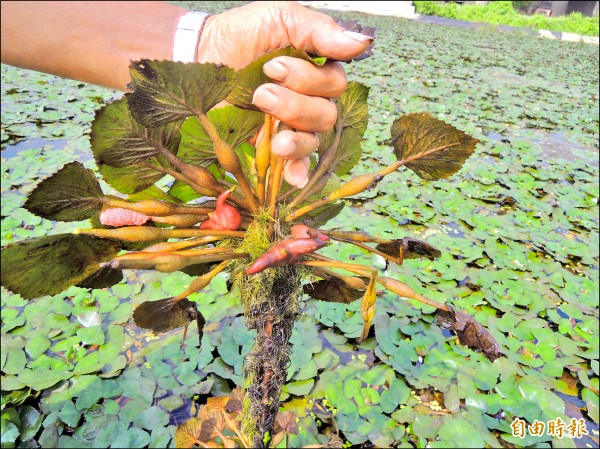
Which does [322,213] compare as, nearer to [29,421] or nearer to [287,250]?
[287,250]

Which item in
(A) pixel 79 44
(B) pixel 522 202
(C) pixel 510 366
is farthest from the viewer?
(B) pixel 522 202

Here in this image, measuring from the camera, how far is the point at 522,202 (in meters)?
2.51

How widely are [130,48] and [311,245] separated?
55 centimetres

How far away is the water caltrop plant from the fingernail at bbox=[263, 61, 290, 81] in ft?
0.03

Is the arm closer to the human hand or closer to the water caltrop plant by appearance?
the human hand

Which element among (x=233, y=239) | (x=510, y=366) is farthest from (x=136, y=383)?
(x=510, y=366)

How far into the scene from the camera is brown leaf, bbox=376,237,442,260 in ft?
2.00

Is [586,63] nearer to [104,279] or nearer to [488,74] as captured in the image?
[488,74]

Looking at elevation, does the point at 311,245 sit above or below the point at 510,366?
Result: above

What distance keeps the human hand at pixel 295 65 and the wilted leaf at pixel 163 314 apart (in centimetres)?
25

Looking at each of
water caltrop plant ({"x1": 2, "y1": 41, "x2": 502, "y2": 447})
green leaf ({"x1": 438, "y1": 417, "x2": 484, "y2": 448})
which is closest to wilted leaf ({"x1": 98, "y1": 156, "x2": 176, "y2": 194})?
water caltrop plant ({"x1": 2, "y1": 41, "x2": 502, "y2": 447})

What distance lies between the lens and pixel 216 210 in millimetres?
569

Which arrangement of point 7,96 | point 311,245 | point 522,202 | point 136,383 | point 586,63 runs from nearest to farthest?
point 311,245
point 136,383
point 522,202
point 7,96
point 586,63

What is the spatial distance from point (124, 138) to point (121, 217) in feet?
0.34
